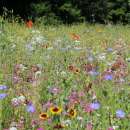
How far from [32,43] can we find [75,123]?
2.96m

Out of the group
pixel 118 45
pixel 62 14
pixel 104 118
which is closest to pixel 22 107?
pixel 104 118

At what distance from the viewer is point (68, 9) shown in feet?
58.0

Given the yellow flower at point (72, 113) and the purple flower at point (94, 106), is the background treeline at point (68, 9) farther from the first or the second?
the yellow flower at point (72, 113)

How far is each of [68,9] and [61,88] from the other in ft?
44.2

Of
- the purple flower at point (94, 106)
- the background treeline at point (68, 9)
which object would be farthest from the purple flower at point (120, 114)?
the background treeline at point (68, 9)

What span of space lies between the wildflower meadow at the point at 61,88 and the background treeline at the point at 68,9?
9.20 meters

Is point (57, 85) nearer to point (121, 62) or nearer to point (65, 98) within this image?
point (65, 98)

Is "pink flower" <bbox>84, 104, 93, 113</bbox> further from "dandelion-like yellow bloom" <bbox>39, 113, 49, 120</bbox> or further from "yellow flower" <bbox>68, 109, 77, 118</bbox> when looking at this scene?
"dandelion-like yellow bloom" <bbox>39, 113, 49, 120</bbox>

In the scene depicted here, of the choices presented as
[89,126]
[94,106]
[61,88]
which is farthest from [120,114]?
[61,88]

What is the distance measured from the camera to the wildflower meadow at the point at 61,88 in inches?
141

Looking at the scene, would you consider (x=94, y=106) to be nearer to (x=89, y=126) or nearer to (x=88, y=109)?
(x=88, y=109)

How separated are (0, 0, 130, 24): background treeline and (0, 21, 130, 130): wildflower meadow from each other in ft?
30.2

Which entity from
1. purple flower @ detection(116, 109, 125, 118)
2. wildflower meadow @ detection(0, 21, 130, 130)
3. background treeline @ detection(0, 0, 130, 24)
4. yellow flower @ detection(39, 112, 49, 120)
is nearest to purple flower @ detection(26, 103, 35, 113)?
wildflower meadow @ detection(0, 21, 130, 130)

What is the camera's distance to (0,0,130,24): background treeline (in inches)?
663
